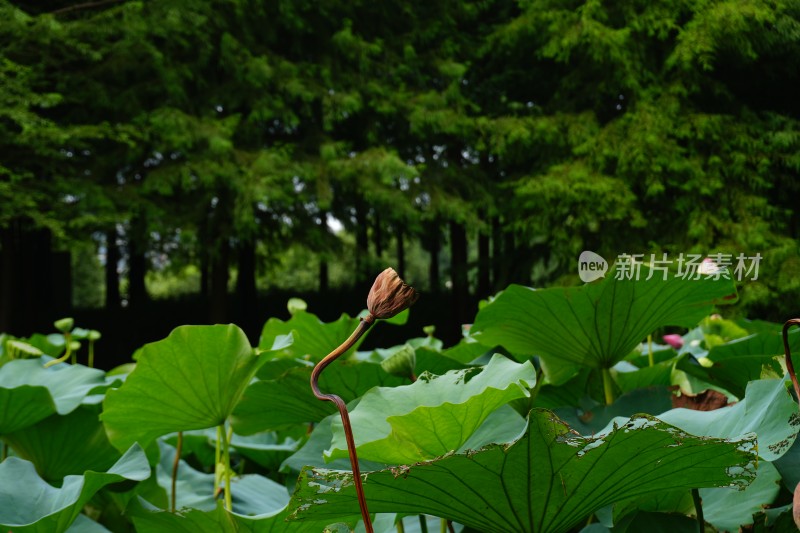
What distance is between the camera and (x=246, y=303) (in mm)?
10867

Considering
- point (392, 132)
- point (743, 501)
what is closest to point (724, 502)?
point (743, 501)

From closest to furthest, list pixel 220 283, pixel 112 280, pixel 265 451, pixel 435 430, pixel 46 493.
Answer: pixel 435 430
pixel 46 493
pixel 265 451
pixel 220 283
pixel 112 280

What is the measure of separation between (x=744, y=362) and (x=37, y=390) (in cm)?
71

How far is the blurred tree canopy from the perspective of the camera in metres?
7.69

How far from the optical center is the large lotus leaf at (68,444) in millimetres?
826

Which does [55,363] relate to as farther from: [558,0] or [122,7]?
[558,0]

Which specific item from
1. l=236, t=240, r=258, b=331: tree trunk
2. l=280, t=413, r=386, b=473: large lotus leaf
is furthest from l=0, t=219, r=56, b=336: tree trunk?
l=280, t=413, r=386, b=473: large lotus leaf

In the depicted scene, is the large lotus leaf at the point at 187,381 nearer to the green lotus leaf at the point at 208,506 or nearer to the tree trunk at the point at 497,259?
the green lotus leaf at the point at 208,506

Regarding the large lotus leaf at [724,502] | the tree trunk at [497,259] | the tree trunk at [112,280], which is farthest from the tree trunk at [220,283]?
the large lotus leaf at [724,502]

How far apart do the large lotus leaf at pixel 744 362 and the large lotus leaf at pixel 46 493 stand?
0.52m

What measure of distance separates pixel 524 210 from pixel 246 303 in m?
4.41

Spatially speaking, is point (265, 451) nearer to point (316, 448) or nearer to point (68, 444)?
point (68, 444)

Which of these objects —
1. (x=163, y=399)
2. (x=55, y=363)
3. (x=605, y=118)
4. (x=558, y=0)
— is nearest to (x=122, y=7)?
(x=558, y=0)

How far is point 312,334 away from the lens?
102 cm
